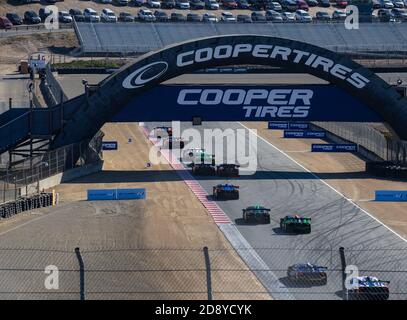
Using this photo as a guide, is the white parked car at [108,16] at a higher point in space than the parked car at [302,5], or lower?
lower

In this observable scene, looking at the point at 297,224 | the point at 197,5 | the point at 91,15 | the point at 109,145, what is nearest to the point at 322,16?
the point at 197,5

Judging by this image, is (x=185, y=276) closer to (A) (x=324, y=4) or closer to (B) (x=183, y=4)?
(B) (x=183, y=4)

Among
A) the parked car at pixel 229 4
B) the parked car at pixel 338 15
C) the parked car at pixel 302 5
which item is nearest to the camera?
the parked car at pixel 338 15

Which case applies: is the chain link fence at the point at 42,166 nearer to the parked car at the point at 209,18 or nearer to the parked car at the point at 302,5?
the parked car at the point at 209,18

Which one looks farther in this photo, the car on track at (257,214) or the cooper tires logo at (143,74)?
the cooper tires logo at (143,74)

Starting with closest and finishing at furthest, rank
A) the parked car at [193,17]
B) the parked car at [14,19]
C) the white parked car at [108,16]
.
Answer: the white parked car at [108,16]
the parked car at [14,19]
the parked car at [193,17]

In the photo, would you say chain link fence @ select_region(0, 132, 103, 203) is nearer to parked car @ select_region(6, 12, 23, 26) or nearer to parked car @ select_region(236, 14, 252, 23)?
parked car @ select_region(6, 12, 23, 26)

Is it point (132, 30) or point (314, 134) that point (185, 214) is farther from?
point (132, 30)

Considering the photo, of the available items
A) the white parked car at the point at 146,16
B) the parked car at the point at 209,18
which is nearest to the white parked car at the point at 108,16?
the white parked car at the point at 146,16
